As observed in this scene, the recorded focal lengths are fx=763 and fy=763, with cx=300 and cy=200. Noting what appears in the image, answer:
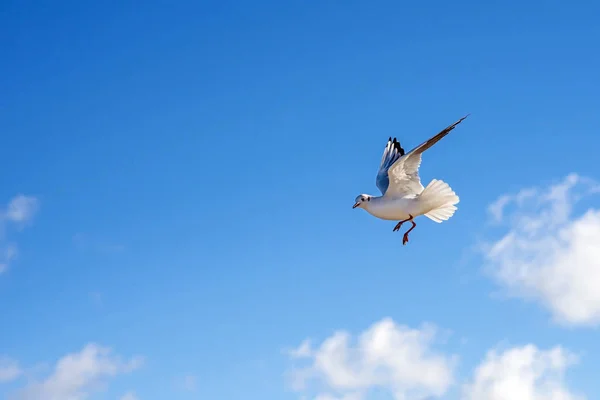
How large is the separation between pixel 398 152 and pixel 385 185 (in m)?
1.73

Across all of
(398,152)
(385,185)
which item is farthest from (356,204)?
(398,152)

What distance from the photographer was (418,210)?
834 inches

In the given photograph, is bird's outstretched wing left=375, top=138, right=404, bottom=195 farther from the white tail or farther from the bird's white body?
the white tail

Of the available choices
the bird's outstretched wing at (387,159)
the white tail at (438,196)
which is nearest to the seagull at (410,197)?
the white tail at (438,196)

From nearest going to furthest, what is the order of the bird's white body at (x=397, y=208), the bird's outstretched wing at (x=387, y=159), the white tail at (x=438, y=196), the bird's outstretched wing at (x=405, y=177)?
1. the white tail at (x=438, y=196)
2. the bird's white body at (x=397, y=208)
3. the bird's outstretched wing at (x=405, y=177)
4. the bird's outstretched wing at (x=387, y=159)

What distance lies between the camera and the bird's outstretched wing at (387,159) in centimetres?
2386

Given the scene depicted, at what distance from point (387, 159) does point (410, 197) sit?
13.0 ft

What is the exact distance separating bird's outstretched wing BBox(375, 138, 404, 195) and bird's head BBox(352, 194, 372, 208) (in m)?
1.52

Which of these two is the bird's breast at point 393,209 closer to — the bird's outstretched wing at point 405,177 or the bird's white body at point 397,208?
the bird's white body at point 397,208

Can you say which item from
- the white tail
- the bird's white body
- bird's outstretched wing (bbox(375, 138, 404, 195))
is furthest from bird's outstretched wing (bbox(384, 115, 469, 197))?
bird's outstretched wing (bbox(375, 138, 404, 195))

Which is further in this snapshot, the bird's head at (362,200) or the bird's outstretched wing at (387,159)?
the bird's outstretched wing at (387,159)

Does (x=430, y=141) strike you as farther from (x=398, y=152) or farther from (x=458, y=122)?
(x=398, y=152)

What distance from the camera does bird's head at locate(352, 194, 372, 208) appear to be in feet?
72.4

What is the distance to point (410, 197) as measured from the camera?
21.4 metres
